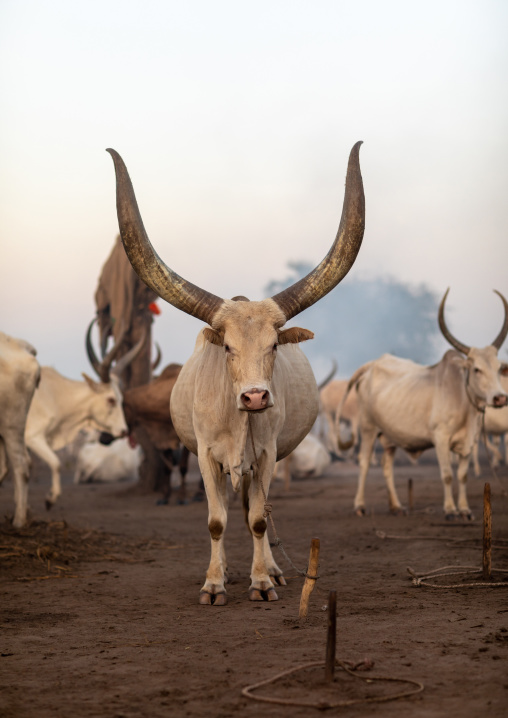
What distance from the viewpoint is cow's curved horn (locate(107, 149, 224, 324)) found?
5.40 m

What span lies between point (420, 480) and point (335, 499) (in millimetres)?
2804

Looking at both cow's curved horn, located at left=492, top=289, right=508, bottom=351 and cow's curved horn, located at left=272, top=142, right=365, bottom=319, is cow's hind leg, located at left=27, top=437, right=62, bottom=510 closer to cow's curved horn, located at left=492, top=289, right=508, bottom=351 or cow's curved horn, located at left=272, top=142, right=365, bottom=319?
cow's curved horn, located at left=492, top=289, right=508, bottom=351

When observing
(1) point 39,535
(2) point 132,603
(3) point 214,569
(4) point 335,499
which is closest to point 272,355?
(3) point 214,569

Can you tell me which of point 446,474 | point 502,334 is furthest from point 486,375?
point 446,474

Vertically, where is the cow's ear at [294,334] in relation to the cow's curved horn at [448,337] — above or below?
below

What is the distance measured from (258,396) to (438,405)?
5.92 m

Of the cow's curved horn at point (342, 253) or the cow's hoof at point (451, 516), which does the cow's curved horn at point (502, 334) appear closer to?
the cow's hoof at point (451, 516)

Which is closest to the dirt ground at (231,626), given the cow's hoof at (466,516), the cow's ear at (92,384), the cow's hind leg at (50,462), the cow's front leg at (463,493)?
the cow's hoof at (466,516)

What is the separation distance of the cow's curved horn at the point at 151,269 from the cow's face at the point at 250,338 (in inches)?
5.6

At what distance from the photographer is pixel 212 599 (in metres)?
5.27

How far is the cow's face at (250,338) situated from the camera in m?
4.97

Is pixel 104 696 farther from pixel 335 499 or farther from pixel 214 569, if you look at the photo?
pixel 335 499

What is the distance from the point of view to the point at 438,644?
3900mm

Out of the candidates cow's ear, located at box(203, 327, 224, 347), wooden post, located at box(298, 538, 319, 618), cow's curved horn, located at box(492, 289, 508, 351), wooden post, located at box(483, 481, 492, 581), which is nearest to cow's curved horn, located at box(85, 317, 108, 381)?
cow's curved horn, located at box(492, 289, 508, 351)
